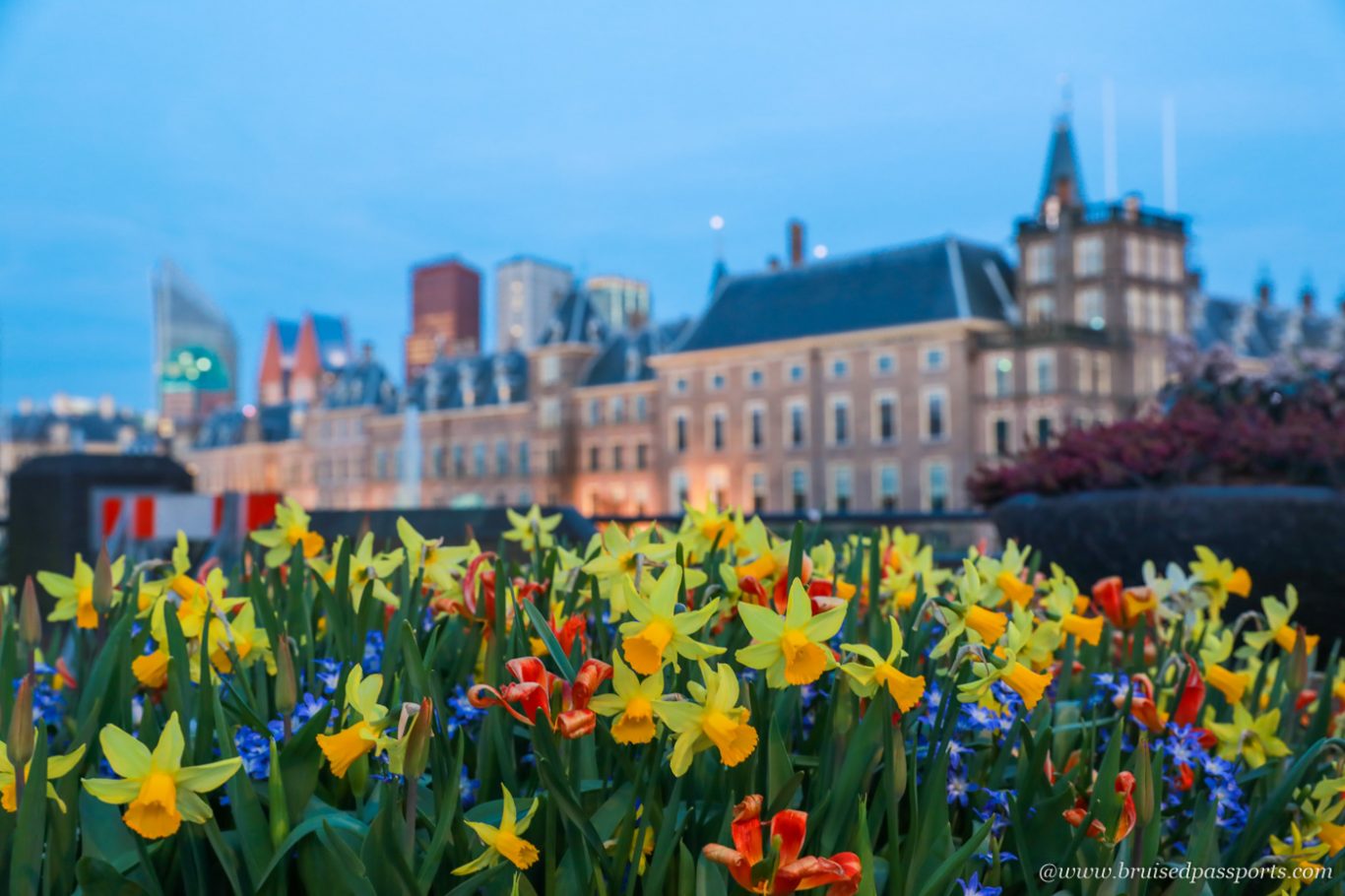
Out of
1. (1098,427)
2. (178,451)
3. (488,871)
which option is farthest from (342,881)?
(178,451)

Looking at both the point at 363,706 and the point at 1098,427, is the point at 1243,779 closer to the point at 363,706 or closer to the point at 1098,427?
the point at 363,706

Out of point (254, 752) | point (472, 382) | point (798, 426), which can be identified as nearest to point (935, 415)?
point (798, 426)

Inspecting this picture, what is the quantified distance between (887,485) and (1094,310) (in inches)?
451

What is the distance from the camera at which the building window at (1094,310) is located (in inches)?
1969

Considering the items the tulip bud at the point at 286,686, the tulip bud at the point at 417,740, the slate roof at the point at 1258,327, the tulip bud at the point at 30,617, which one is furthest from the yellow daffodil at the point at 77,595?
the slate roof at the point at 1258,327

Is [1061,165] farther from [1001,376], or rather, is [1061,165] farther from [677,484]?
[677,484]

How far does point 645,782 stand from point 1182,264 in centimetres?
5618

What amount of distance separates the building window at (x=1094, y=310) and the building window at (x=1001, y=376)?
164 inches

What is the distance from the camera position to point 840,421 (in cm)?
5312

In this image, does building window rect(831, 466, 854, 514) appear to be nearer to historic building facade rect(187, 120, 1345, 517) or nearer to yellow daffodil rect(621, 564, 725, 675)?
historic building facade rect(187, 120, 1345, 517)

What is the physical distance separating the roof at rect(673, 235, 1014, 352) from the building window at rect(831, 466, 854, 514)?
629 centimetres

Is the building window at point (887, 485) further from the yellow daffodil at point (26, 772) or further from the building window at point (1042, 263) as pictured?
the yellow daffodil at point (26, 772)

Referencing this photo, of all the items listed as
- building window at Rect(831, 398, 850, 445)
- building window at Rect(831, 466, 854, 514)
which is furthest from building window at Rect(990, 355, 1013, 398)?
building window at Rect(831, 466, 854, 514)

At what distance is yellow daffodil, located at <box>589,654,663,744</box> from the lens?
4.91 feet
